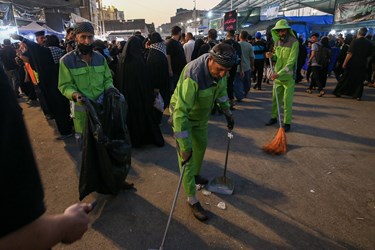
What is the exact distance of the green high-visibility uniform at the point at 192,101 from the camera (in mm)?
2992

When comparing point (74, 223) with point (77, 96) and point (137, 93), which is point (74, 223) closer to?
point (77, 96)

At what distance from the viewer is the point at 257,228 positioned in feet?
10.4

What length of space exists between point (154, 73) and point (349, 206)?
4372 mm

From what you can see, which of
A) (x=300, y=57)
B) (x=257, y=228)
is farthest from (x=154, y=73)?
(x=300, y=57)

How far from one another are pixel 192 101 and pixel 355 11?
15425mm

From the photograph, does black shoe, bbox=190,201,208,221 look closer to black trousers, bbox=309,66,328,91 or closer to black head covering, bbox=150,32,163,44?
black head covering, bbox=150,32,163,44

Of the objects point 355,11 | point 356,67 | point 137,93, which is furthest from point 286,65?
point 355,11

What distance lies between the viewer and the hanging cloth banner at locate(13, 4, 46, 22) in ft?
57.2

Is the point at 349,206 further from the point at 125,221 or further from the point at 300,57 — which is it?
the point at 300,57

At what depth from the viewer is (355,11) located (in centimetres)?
1441

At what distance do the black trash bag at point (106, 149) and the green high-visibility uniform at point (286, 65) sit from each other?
372 centimetres

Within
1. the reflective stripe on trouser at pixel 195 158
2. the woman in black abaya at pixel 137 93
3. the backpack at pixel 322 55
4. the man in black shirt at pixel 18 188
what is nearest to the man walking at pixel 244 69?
the backpack at pixel 322 55

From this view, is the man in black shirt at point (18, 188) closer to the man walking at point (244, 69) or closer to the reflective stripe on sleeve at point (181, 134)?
the reflective stripe on sleeve at point (181, 134)

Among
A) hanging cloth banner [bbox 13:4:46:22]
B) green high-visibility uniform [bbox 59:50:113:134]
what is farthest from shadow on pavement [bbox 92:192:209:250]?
hanging cloth banner [bbox 13:4:46:22]
